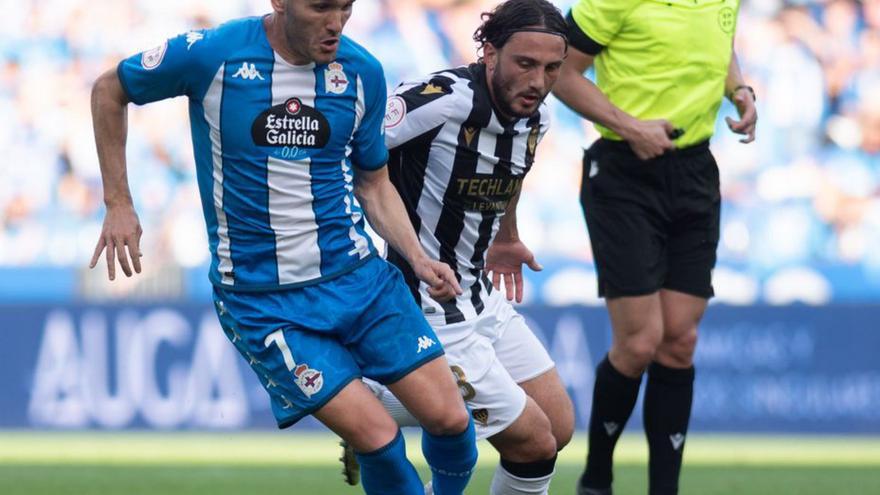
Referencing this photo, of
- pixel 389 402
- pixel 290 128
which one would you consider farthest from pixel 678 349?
pixel 290 128

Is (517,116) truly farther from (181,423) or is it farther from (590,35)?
(181,423)

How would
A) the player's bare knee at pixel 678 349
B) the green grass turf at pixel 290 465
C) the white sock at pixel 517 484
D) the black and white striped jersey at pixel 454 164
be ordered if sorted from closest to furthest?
the black and white striped jersey at pixel 454 164, the white sock at pixel 517 484, the player's bare knee at pixel 678 349, the green grass turf at pixel 290 465

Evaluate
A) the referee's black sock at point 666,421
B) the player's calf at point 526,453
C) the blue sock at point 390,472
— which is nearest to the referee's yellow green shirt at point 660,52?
the referee's black sock at point 666,421

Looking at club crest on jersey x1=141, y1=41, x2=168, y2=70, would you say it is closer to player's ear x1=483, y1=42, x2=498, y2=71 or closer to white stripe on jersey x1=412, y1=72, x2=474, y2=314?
white stripe on jersey x1=412, y1=72, x2=474, y2=314

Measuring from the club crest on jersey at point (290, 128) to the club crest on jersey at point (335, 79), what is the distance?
3.4 inches

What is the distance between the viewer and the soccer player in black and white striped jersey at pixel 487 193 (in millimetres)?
4988

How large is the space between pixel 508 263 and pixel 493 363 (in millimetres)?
754

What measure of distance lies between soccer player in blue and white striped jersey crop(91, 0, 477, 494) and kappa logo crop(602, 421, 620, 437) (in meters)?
1.53

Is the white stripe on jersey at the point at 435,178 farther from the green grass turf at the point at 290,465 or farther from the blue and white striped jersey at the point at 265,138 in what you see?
the green grass turf at the point at 290,465

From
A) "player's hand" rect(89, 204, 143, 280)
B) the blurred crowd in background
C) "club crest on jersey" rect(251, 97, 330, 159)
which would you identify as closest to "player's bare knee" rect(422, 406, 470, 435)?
"club crest on jersey" rect(251, 97, 330, 159)

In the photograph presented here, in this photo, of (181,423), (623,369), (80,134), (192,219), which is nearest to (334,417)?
(623,369)

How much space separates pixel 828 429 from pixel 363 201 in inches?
267

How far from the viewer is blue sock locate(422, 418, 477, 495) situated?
4.79 m

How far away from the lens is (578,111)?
5.92 metres
